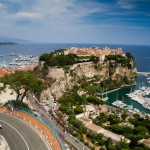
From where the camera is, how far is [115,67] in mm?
74375

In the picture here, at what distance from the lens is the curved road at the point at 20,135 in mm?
19578

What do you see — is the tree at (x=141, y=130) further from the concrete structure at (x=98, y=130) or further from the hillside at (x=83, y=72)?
the hillside at (x=83, y=72)

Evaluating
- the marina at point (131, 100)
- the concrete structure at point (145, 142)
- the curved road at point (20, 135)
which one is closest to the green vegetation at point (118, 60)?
the marina at point (131, 100)

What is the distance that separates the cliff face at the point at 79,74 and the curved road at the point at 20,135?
25.6 m

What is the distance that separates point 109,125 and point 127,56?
159ft

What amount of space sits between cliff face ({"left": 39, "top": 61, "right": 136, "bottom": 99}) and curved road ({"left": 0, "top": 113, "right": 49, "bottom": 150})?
2561cm

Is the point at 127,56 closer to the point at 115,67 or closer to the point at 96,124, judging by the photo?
the point at 115,67

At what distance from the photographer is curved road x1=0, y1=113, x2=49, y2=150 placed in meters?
19.6

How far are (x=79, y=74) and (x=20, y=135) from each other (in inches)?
1720

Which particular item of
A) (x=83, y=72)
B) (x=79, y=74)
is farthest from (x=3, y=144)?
(x=83, y=72)

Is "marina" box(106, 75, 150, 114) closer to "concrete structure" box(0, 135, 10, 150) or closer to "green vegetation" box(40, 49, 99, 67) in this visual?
"green vegetation" box(40, 49, 99, 67)

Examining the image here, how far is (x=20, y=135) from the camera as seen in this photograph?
2139cm

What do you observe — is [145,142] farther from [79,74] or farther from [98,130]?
[79,74]

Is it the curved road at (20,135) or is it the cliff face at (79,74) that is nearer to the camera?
the curved road at (20,135)
